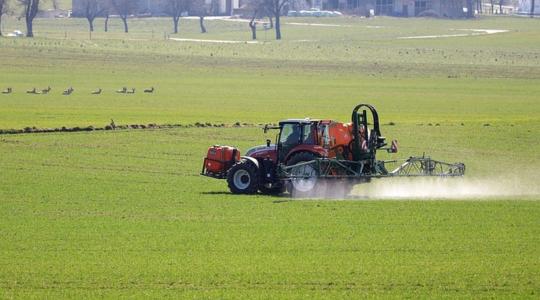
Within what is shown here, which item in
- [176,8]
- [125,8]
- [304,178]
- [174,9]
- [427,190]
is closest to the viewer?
[304,178]

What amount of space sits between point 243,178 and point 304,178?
5.35 feet

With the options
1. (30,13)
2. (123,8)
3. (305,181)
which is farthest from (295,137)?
(123,8)

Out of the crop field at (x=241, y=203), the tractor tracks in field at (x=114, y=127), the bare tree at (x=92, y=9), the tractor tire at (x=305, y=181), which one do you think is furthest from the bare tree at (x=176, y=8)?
the tractor tire at (x=305, y=181)

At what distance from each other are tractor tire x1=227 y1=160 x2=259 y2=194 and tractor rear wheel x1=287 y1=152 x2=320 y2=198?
88cm

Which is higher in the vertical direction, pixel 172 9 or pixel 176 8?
pixel 176 8

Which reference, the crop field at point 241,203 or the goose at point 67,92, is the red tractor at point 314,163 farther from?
the goose at point 67,92

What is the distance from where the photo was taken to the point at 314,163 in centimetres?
3053

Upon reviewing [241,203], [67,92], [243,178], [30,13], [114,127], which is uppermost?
[30,13]

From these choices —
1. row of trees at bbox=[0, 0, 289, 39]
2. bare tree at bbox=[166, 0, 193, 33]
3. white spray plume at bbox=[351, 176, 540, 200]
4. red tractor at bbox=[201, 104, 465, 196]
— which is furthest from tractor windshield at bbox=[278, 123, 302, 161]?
bare tree at bbox=[166, 0, 193, 33]

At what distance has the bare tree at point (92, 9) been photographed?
171712 millimetres

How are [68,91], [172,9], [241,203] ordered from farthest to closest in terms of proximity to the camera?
[172,9]
[68,91]
[241,203]

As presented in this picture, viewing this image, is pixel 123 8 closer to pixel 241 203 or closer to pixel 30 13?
pixel 30 13

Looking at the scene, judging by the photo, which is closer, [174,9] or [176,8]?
[174,9]

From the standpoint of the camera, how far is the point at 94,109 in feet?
199
